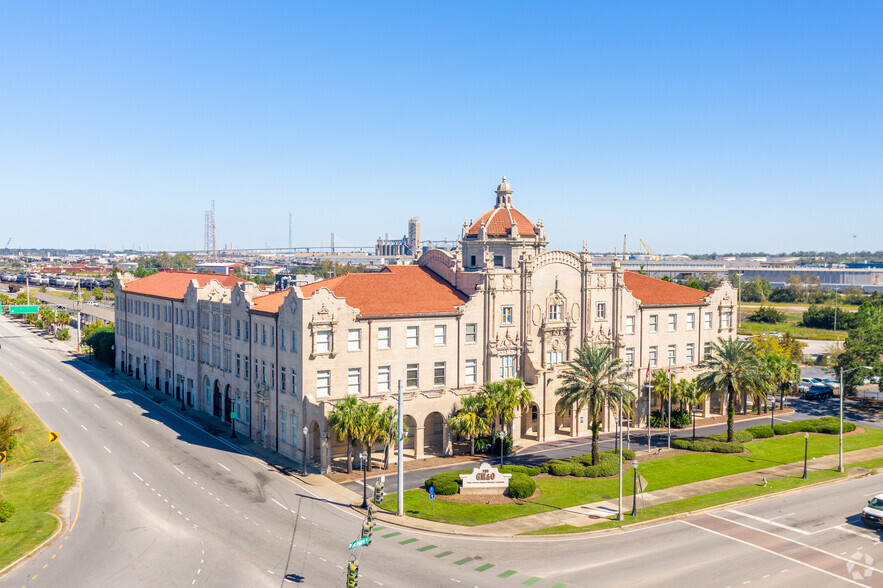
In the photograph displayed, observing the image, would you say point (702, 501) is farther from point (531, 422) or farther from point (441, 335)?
point (441, 335)

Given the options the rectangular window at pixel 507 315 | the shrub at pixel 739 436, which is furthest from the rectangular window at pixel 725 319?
the rectangular window at pixel 507 315

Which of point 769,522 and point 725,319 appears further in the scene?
point 725,319

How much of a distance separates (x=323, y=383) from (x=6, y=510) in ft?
77.4

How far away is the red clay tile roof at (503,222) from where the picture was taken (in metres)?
76.9

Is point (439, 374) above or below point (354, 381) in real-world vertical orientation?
below

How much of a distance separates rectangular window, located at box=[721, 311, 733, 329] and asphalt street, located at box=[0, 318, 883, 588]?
29.4 meters

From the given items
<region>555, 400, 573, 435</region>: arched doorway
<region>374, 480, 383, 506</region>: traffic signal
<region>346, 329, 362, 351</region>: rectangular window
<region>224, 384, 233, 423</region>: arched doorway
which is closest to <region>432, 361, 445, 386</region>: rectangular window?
<region>346, 329, 362, 351</region>: rectangular window

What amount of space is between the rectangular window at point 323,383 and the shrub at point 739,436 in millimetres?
35887

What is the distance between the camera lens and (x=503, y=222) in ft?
253

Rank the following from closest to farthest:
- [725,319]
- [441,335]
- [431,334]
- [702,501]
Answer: [702,501]
[431,334]
[441,335]
[725,319]

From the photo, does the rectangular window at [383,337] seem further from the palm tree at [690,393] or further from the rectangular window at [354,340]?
the palm tree at [690,393]

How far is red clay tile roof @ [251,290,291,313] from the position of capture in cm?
6496

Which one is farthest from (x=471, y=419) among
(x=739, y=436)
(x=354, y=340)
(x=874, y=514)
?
(x=874, y=514)

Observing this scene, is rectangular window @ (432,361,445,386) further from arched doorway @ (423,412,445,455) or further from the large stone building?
arched doorway @ (423,412,445,455)
